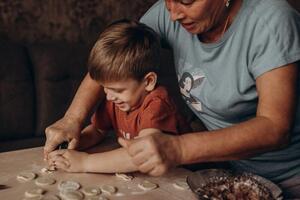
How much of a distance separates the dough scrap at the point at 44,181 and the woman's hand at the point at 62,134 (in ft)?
0.44

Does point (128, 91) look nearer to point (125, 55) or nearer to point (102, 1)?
point (125, 55)

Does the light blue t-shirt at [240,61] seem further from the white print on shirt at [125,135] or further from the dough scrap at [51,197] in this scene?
the dough scrap at [51,197]

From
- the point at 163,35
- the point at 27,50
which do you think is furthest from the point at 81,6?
the point at 163,35

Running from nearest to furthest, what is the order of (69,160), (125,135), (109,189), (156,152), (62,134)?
(156,152)
(109,189)
(69,160)
(62,134)
(125,135)

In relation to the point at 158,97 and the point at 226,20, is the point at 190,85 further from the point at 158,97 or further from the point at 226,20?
the point at 226,20

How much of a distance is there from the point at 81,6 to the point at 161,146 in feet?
5.18

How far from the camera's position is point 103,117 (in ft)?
4.89

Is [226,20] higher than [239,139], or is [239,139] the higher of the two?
[226,20]

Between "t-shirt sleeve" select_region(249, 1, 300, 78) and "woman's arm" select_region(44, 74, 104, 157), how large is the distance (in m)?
0.54

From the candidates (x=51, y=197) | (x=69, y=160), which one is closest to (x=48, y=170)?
(x=69, y=160)

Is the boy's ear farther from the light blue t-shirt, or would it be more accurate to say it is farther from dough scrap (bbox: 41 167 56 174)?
dough scrap (bbox: 41 167 56 174)

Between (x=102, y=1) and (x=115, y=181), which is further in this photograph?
(x=102, y=1)

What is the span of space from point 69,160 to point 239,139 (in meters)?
0.45

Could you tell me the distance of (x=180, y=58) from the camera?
54.7 inches
